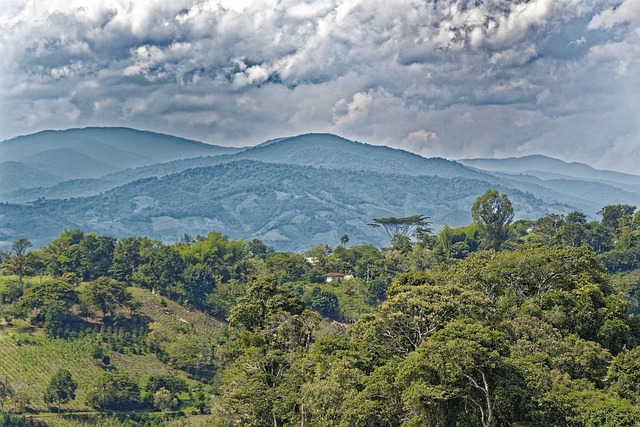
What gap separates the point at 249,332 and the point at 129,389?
2172 cm

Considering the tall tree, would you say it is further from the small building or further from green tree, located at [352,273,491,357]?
green tree, located at [352,273,491,357]

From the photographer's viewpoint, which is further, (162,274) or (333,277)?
(333,277)

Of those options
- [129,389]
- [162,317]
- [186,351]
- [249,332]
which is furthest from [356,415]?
[162,317]

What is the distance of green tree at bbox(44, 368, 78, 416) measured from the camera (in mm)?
43781

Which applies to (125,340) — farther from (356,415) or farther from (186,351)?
(356,415)

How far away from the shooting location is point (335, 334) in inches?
1176

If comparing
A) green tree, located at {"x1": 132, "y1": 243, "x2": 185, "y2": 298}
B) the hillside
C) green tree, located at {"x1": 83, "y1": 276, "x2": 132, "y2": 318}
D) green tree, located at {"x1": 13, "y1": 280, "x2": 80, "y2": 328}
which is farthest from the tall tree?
green tree, located at {"x1": 132, "y1": 243, "x2": 185, "y2": 298}

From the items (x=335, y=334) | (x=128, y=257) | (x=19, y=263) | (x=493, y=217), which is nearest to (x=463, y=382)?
(x=335, y=334)

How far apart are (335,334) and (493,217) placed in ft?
149

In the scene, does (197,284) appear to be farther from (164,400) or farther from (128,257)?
(164,400)

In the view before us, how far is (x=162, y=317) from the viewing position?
61.6m

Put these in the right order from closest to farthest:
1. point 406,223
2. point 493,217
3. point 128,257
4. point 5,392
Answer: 1. point 5,392
2. point 128,257
3. point 493,217
4. point 406,223

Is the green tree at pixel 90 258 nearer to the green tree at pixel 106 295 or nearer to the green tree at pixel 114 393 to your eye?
the green tree at pixel 106 295

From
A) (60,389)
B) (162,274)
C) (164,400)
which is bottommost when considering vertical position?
(164,400)
